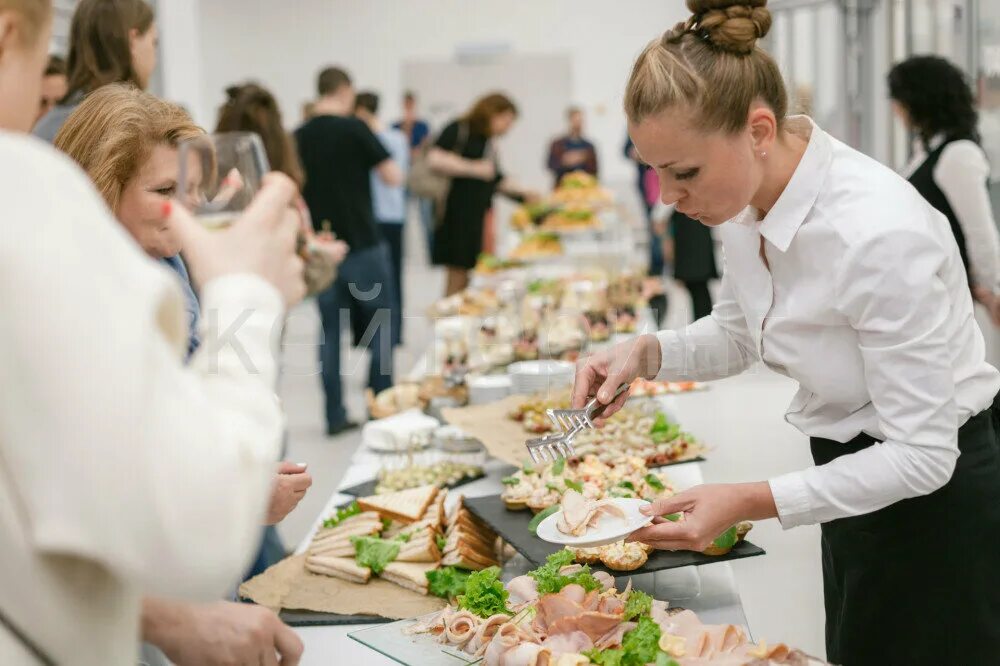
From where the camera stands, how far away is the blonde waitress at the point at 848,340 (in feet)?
4.43

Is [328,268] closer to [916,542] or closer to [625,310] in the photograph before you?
[625,310]

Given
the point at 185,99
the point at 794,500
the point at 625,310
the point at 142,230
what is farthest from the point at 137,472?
the point at 185,99

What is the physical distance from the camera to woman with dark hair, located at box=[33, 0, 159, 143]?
106 inches

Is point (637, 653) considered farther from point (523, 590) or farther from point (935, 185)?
point (935, 185)

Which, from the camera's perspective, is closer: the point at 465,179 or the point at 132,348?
the point at 132,348

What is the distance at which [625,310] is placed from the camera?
169 inches

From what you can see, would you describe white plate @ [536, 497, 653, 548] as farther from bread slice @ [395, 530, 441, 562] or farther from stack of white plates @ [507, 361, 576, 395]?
stack of white plates @ [507, 361, 576, 395]

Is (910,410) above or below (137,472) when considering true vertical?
below

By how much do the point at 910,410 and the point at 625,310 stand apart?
9.66 feet

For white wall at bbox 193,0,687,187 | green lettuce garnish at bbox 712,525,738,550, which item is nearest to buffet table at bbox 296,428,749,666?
green lettuce garnish at bbox 712,525,738,550

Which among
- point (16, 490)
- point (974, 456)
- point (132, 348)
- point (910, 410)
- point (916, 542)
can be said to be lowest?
point (916, 542)

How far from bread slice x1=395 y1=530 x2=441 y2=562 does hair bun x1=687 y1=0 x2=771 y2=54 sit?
3.06 feet

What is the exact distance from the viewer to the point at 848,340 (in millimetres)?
1450

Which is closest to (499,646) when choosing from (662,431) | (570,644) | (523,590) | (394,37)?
(570,644)
